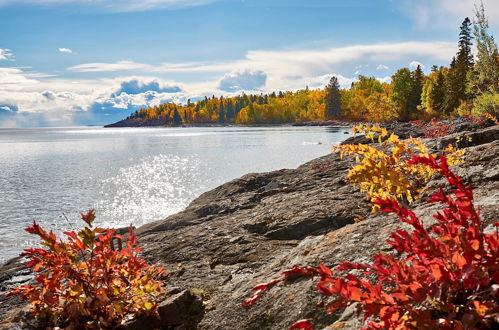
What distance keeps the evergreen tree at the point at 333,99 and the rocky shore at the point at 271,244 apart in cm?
13702

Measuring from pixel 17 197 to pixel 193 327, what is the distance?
28090mm

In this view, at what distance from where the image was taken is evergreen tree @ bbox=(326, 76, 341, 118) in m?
144

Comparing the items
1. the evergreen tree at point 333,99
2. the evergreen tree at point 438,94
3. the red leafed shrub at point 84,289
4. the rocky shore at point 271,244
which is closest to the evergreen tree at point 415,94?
the evergreen tree at point 438,94

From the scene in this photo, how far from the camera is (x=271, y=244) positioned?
7.24m

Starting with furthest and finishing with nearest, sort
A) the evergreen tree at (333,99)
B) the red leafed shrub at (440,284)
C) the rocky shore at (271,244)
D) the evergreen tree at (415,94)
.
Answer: the evergreen tree at (333,99) < the evergreen tree at (415,94) < the rocky shore at (271,244) < the red leafed shrub at (440,284)

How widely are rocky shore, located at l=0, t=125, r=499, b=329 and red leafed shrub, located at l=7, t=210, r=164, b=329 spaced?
1.34 ft

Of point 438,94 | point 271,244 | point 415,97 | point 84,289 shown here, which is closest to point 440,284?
point 84,289

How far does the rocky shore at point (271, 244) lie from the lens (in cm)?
381

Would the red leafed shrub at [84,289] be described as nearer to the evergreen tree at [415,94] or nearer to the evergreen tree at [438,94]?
the evergreen tree at [438,94]

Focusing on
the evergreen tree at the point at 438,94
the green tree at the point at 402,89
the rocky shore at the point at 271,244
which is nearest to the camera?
the rocky shore at the point at 271,244

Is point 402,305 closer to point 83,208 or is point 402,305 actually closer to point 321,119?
point 83,208

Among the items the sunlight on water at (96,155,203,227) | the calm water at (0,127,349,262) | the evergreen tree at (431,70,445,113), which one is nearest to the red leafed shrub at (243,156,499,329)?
the calm water at (0,127,349,262)

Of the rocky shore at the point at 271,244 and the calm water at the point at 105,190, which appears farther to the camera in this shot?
the calm water at the point at 105,190

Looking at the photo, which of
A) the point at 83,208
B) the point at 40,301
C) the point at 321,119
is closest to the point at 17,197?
the point at 83,208
